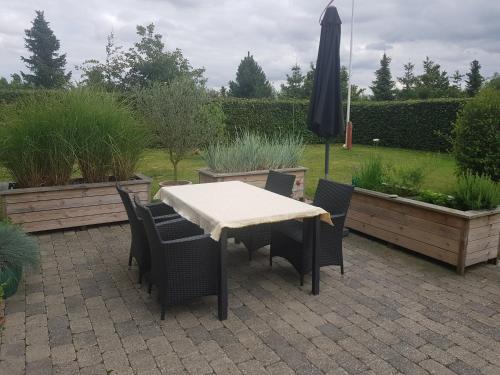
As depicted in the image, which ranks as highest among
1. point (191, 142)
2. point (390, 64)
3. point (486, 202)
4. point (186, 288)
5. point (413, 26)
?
point (390, 64)

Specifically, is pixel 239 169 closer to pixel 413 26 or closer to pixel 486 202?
pixel 486 202

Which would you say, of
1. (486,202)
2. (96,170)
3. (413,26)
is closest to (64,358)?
(96,170)

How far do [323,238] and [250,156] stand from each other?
304 cm

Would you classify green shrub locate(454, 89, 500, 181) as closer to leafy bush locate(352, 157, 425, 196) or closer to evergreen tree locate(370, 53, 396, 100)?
leafy bush locate(352, 157, 425, 196)

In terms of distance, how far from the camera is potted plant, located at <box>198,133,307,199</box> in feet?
19.4

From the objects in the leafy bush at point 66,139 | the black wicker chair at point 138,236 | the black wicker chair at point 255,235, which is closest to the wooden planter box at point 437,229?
the black wicker chair at point 255,235

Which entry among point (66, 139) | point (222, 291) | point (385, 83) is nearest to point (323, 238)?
point (222, 291)

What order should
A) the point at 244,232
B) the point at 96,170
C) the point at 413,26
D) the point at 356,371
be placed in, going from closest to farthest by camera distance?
1. the point at 356,371
2. the point at 244,232
3. the point at 96,170
4. the point at 413,26

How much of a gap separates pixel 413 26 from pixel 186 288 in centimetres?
960

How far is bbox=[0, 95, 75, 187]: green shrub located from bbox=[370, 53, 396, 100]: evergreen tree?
3397 centimetres

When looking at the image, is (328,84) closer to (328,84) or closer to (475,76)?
(328,84)

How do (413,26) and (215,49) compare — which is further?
(215,49)

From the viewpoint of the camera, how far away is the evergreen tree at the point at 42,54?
3847 centimetres

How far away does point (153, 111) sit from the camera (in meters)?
6.22
